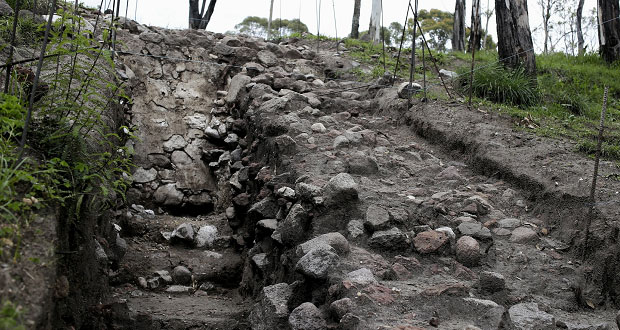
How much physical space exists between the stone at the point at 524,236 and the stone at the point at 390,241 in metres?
0.73

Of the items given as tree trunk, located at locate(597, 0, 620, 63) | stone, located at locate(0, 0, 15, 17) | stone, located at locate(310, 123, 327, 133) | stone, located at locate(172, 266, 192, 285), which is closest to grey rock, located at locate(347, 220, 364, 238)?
stone, located at locate(172, 266, 192, 285)

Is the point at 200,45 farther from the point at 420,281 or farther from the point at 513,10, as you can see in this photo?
the point at 420,281

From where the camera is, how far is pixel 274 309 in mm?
2961

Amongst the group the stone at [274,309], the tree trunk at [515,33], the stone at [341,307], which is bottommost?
the stone at [274,309]

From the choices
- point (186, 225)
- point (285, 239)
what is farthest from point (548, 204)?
point (186, 225)

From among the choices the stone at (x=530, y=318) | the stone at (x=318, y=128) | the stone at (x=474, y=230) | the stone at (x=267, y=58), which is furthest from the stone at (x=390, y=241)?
the stone at (x=267, y=58)

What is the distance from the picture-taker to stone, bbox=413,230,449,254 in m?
3.15

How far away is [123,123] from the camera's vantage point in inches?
219

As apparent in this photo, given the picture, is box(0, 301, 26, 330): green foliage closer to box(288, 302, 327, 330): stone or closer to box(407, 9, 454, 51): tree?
box(288, 302, 327, 330): stone

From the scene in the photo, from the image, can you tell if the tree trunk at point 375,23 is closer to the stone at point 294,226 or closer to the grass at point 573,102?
the grass at point 573,102

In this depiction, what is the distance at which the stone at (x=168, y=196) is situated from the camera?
5.36 meters

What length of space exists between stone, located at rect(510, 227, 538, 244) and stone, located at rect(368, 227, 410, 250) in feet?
2.39

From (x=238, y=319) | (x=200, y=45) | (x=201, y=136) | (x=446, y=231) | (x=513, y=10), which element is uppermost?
(x=513, y=10)

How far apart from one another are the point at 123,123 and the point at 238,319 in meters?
2.81
